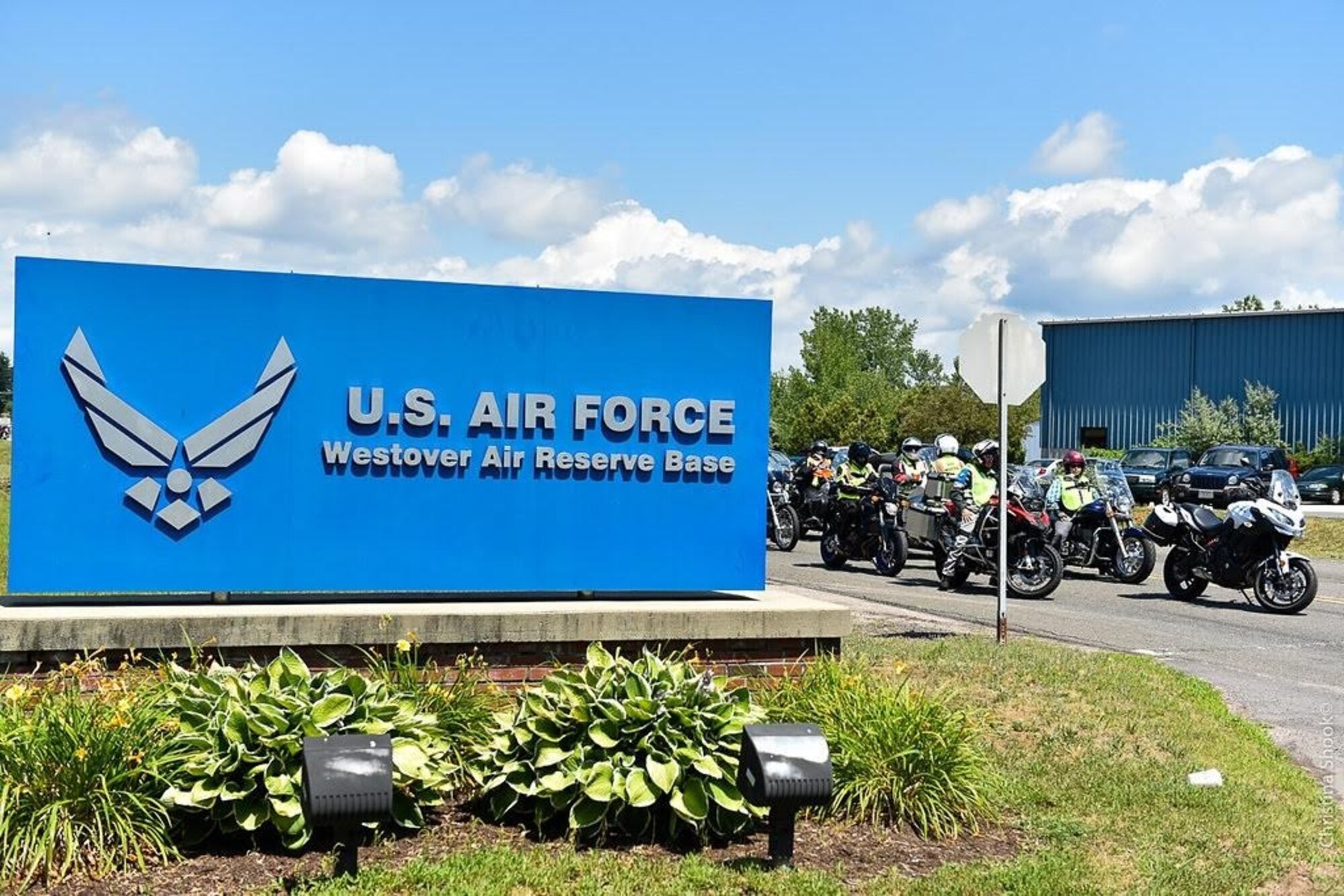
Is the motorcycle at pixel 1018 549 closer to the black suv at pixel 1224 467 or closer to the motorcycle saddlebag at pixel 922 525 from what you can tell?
the motorcycle saddlebag at pixel 922 525

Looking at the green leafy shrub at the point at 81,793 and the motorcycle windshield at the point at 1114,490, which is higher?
the motorcycle windshield at the point at 1114,490

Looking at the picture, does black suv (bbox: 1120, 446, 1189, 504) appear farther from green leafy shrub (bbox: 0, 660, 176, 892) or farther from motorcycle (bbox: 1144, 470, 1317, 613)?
green leafy shrub (bbox: 0, 660, 176, 892)

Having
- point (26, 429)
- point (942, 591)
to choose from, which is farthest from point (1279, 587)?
point (26, 429)

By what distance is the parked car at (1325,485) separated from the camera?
45875mm

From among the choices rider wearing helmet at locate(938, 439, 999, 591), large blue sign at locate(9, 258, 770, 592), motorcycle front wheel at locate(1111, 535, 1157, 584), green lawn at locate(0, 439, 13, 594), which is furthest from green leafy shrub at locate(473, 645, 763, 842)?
motorcycle front wheel at locate(1111, 535, 1157, 584)

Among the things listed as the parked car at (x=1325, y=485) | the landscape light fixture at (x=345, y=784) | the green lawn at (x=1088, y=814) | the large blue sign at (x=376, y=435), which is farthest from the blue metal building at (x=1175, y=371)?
the landscape light fixture at (x=345, y=784)

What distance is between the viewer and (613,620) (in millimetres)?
8188

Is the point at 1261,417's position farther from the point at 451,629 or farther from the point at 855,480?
the point at 451,629

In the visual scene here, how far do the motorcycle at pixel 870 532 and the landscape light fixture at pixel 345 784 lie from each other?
15025mm

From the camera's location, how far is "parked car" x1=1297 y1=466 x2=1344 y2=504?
151 feet

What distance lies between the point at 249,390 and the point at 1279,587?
12.5m

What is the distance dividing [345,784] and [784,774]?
1644mm

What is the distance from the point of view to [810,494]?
84.0 feet

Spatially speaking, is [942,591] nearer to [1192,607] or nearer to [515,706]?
[1192,607]
